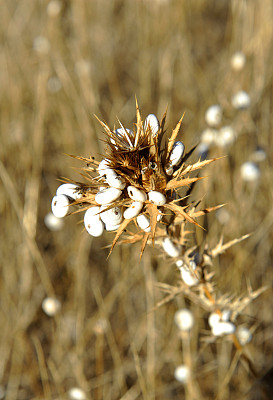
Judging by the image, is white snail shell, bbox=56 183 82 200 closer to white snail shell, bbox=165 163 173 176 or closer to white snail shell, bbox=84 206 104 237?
white snail shell, bbox=84 206 104 237

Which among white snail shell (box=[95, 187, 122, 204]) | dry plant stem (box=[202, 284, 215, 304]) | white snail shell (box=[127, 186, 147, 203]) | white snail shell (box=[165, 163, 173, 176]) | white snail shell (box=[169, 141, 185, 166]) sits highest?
white snail shell (box=[169, 141, 185, 166])

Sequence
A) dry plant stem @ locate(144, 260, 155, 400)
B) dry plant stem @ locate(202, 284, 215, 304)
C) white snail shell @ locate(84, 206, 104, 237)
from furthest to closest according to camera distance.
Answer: dry plant stem @ locate(144, 260, 155, 400) < dry plant stem @ locate(202, 284, 215, 304) < white snail shell @ locate(84, 206, 104, 237)

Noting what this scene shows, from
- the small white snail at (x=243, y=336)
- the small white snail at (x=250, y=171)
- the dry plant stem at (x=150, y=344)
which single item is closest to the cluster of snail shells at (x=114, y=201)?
the small white snail at (x=243, y=336)

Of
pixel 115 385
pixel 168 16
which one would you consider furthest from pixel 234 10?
pixel 115 385

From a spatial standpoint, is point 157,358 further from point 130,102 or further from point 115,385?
point 130,102

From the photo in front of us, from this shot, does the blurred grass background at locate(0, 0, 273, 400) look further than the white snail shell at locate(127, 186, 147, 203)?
Yes

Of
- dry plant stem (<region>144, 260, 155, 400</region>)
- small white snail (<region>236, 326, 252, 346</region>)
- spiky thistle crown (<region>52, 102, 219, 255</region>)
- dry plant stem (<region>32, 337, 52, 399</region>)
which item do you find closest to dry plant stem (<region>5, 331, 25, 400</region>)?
dry plant stem (<region>32, 337, 52, 399</region>)

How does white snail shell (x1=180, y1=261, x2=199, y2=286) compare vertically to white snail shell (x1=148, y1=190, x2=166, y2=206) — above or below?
below
